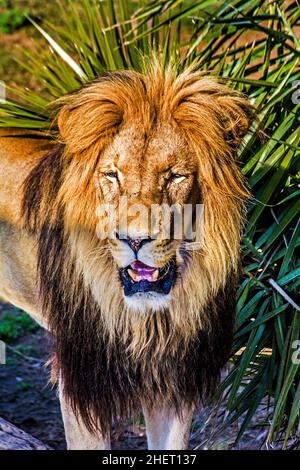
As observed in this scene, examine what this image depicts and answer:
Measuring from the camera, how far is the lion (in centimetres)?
Result: 332

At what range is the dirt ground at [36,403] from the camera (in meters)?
4.96

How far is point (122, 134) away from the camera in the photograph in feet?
11.1

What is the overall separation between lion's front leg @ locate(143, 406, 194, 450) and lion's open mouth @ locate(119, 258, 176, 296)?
2.28 feet

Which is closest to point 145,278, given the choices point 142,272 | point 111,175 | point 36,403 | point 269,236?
point 142,272

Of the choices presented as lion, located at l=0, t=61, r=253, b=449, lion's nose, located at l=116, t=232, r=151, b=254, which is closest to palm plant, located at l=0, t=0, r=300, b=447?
lion, located at l=0, t=61, r=253, b=449

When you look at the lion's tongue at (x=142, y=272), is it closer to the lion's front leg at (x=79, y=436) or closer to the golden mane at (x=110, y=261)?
the golden mane at (x=110, y=261)

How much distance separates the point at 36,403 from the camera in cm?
536

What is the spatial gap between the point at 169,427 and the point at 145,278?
93 centimetres

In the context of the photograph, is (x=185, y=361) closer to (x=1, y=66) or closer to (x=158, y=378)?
(x=158, y=378)

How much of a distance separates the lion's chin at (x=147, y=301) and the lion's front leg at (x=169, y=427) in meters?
0.61

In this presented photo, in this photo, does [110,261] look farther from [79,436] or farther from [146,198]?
[79,436]

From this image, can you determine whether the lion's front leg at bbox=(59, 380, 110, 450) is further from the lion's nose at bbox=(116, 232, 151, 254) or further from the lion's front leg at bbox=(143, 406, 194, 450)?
the lion's nose at bbox=(116, 232, 151, 254)

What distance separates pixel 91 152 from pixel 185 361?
89cm

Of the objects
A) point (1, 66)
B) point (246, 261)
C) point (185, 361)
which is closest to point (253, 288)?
point (246, 261)
